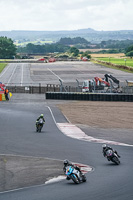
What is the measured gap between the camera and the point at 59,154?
27.5 meters

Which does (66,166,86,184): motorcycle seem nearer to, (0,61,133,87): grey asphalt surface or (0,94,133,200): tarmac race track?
(0,94,133,200): tarmac race track

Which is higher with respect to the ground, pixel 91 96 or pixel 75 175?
pixel 75 175

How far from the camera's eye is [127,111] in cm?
4881

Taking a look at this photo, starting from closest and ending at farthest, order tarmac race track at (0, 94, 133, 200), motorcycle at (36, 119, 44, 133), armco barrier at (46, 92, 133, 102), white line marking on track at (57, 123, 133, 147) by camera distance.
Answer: tarmac race track at (0, 94, 133, 200), white line marking on track at (57, 123, 133, 147), motorcycle at (36, 119, 44, 133), armco barrier at (46, 92, 133, 102)

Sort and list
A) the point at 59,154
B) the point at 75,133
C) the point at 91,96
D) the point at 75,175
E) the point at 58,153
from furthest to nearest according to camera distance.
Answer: the point at 91,96
the point at 75,133
the point at 58,153
the point at 59,154
the point at 75,175

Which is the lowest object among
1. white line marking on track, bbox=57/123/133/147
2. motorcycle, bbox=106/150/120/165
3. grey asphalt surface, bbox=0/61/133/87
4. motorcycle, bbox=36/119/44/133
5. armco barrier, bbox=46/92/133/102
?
grey asphalt surface, bbox=0/61/133/87

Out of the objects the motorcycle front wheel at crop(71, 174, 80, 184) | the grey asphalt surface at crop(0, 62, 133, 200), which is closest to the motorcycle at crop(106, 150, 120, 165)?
the grey asphalt surface at crop(0, 62, 133, 200)

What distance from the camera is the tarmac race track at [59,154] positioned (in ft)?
Result: 58.4

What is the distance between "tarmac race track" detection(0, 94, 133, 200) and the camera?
17.8 metres

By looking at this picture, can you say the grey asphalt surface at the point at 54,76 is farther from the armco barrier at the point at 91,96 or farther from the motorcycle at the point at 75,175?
the motorcycle at the point at 75,175

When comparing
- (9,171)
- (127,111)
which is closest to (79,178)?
(9,171)

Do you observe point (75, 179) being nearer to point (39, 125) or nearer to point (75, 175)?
point (75, 175)

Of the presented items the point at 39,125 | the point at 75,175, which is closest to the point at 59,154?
the point at 75,175

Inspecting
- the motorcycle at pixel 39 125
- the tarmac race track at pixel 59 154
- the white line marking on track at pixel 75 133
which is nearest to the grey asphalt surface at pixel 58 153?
the tarmac race track at pixel 59 154
